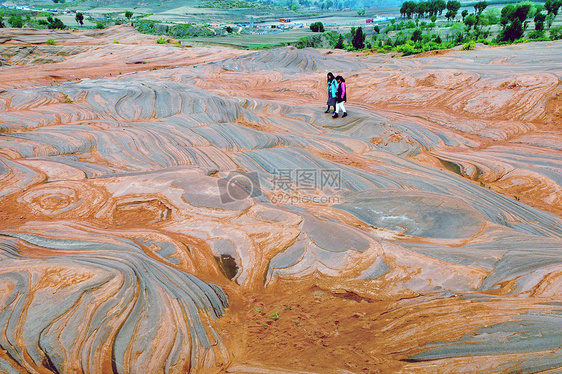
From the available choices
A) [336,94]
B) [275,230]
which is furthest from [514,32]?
[275,230]

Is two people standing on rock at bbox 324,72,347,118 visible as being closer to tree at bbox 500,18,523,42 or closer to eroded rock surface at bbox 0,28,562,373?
eroded rock surface at bbox 0,28,562,373

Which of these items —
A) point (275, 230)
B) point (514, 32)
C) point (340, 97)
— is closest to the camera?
point (275, 230)

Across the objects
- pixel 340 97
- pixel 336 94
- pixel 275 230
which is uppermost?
pixel 336 94

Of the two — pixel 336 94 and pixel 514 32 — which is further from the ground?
pixel 514 32

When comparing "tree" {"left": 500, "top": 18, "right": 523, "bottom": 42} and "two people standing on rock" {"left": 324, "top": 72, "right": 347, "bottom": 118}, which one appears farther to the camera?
"tree" {"left": 500, "top": 18, "right": 523, "bottom": 42}

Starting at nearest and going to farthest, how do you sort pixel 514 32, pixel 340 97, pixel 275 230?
pixel 275 230, pixel 340 97, pixel 514 32

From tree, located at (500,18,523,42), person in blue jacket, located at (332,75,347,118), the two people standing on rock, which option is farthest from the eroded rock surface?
tree, located at (500,18,523,42)

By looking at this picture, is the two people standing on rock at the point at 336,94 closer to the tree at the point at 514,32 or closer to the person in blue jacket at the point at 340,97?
the person in blue jacket at the point at 340,97

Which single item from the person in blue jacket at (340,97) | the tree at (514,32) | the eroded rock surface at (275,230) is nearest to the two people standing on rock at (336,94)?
the person in blue jacket at (340,97)

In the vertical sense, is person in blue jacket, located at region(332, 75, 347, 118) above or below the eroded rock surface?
above

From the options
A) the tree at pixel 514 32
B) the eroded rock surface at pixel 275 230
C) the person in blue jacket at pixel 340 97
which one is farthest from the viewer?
the tree at pixel 514 32

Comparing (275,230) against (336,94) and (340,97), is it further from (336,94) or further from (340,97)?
(336,94)
